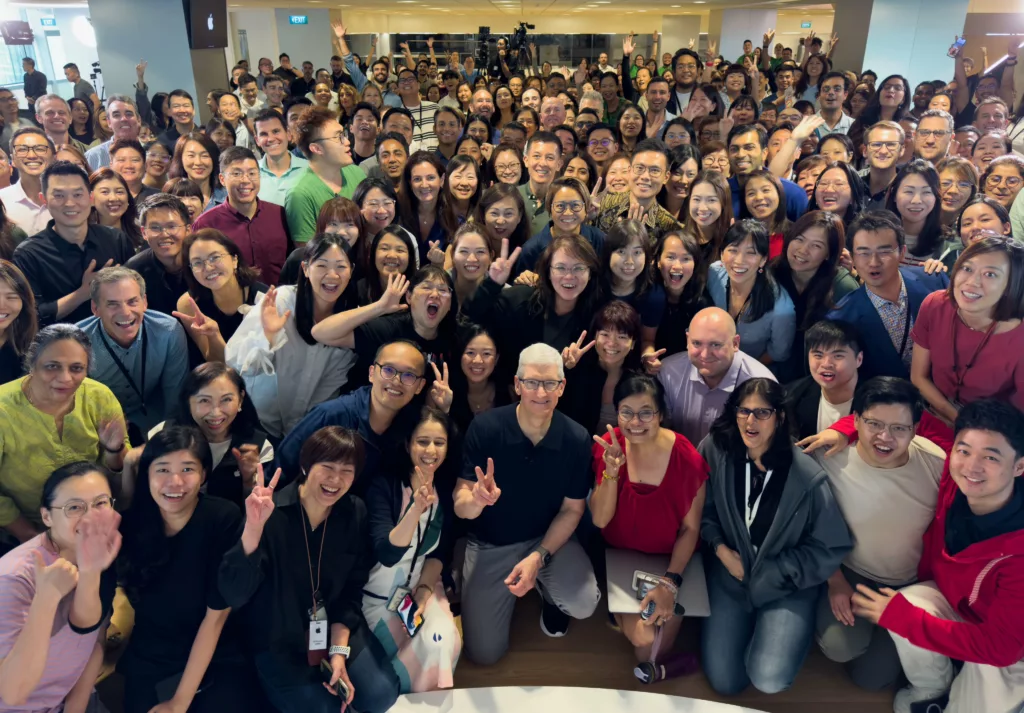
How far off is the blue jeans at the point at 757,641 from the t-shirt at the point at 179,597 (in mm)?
1932

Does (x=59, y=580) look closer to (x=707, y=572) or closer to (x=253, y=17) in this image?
(x=707, y=572)

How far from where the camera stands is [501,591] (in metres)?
2.90

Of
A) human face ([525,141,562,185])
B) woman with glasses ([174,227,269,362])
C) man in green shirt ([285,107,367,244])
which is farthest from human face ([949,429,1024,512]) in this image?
man in green shirt ([285,107,367,244])

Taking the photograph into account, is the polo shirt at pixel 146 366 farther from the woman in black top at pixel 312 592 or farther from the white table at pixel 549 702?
the white table at pixel 549 702

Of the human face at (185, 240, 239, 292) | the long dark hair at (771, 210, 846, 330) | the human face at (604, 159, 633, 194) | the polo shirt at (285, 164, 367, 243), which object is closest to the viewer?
the human face at (185, 240, 239, 292)

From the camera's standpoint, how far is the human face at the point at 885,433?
8.10ft

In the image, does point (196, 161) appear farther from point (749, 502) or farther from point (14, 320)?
point (749, 502)

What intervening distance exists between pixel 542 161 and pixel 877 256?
207 centimetres

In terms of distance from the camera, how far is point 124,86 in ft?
25.6

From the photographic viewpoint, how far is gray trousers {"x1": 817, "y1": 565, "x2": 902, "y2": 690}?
106 inches

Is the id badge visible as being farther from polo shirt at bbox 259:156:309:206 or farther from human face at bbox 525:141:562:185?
human face at bbox 525:141:562:185

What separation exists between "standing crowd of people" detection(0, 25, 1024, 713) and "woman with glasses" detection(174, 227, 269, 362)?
16 mm

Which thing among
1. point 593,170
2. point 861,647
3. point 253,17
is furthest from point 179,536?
point 253,17

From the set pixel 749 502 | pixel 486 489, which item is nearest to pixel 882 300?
pixel 749 502
